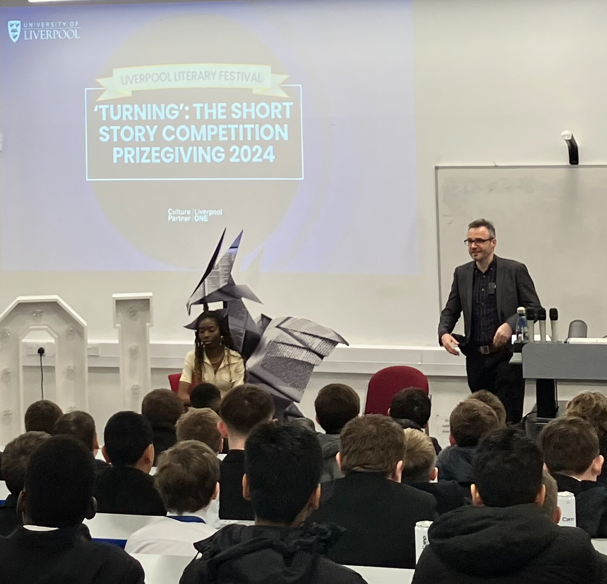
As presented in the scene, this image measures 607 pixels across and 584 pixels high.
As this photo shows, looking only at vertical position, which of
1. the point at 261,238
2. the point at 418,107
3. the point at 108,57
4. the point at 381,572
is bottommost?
the point at 381,572

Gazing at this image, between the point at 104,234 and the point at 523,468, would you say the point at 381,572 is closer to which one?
the point at 523,468

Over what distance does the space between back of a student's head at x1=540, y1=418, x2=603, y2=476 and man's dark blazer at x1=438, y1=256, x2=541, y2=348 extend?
2401 mm

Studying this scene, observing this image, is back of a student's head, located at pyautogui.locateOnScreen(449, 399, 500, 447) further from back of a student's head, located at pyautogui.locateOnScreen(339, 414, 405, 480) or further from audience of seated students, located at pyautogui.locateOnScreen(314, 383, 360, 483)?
back of a student's head, located at pyautogui.locateOnScreen(339, 414, 405, 480)

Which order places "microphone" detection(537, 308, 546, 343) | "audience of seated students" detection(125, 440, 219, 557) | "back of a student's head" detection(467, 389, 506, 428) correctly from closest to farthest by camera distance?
1. "audience of seated students" detection(125, 440, 219, 557)
2. "back of a student's head" detection(467, 389, 506, 428)
3. "microphone" detection(537, 308, 546, 343)

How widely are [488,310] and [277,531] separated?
379 cm

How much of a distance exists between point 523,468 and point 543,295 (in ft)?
14.1

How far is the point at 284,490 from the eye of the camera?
Result: 1.84 meters

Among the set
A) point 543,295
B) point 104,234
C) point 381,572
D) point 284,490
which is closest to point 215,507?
point 381,572

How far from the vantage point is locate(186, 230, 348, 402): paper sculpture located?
5.35m

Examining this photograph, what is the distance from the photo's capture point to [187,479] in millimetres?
2701

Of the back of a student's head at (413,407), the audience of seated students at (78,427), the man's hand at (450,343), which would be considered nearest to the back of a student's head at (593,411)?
the back of a student's head at (413,407)

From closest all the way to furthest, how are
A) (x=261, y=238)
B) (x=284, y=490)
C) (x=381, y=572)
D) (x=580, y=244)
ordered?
1. (x=284, y=490)
2. (x=381, y=572)
3. (x=580, y=244)
4. (x=261, y=238)

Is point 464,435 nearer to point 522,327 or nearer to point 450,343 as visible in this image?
point 522,327

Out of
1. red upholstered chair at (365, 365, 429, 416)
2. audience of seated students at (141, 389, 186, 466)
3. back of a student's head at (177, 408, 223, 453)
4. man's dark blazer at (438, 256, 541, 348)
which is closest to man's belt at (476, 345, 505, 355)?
man's dark blazer at (438, 256, 541, 348)
